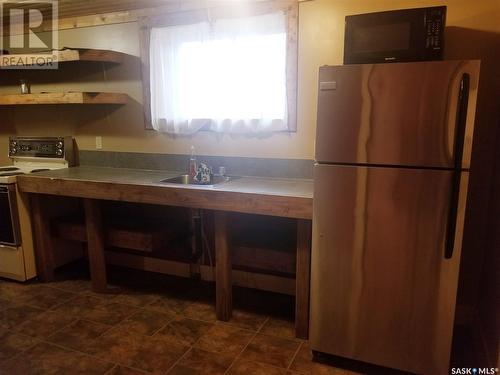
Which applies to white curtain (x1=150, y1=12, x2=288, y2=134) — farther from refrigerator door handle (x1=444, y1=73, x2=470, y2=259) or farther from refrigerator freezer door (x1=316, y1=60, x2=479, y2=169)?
refrigerator door handle (x1=444, y1=73, x2=470, y2=259)

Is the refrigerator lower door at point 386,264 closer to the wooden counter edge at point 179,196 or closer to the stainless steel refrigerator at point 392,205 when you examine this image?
the stainless steel refrigerator at point 392,205

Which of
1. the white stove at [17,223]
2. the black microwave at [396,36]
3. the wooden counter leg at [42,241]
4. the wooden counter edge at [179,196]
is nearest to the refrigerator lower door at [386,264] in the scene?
→ the wooden counter edge at [179,196]

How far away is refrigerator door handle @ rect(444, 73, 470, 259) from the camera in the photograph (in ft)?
5.01

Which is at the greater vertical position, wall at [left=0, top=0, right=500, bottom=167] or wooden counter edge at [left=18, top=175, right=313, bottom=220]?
→ wall at [left=0, top=0, right=500, bottom=167]

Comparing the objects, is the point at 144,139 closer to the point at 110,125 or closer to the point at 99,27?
the point at 110,125

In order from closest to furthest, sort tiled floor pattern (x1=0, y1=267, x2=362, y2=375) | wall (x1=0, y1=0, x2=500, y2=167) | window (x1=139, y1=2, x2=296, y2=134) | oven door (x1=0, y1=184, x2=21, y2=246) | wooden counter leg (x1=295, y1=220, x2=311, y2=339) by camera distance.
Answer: tiled floor pattern (x1=0, y1=267, x2=362, y2=375)
wooden counter leg (x1=295, y1=220, x2=311, y2=339)
wall (x1=0, y1=0, x2=500, y2=167)
window (x1=139, y1=2, x2=296, y2=134)
oven door (x1=0, y1=184, x2=21, y2=246)

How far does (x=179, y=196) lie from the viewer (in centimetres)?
230

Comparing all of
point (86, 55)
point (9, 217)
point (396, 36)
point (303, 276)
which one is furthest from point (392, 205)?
point (9, 217)

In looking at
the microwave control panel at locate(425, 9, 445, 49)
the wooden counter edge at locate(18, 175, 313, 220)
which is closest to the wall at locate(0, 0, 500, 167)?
the microwave control panel at locate(425, 9, 445, 49)

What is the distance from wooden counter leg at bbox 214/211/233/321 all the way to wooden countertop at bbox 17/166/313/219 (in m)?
0.16

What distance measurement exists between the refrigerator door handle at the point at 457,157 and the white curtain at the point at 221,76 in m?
1.20

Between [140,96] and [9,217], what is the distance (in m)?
1.42

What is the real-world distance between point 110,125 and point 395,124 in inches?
97.4

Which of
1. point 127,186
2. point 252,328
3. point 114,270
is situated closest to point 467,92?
point 252,328
